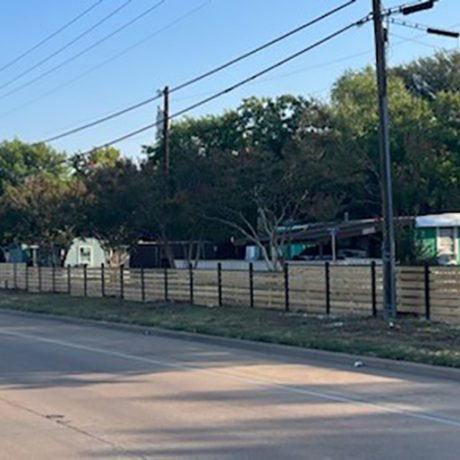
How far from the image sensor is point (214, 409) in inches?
376

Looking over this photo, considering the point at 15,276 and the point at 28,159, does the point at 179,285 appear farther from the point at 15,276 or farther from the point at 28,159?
the point at 28,159

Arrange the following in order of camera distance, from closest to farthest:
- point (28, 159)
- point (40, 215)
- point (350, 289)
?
point (350, 289) < point (40, 215) < point (28, 159)

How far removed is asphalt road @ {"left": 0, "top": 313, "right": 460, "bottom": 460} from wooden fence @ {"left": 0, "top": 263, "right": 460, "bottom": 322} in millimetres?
5270

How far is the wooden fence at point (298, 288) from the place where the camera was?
18641 millimetres

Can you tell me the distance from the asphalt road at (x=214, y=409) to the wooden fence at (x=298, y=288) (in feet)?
17.3

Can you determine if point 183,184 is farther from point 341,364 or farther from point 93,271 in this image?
point 341,364

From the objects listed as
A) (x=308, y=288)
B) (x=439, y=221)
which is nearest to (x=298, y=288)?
(x=308, y=288)

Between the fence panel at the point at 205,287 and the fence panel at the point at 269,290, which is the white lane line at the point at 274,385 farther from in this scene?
the fence panel at the point at 205,287

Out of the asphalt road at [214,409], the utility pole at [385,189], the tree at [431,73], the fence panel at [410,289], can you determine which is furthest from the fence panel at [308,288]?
the tree at [431,73]

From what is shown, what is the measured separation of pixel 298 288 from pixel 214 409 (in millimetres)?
13127

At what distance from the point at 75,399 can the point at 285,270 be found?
13078mm

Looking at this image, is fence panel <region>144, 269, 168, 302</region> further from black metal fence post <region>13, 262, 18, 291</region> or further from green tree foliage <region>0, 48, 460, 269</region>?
black metal fence post <region>13, 262, 18, 291</region>

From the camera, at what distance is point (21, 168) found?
8600cm

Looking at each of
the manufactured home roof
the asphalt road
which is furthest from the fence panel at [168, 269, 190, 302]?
the manufactured home roof
